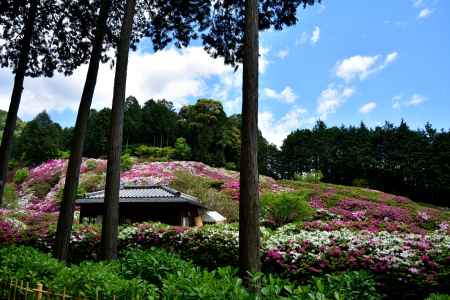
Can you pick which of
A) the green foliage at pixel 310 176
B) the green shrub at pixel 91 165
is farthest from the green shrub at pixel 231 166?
the green shrub at pixel 91 165

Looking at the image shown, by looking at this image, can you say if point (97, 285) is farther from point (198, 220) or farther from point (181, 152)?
point (181, 152)

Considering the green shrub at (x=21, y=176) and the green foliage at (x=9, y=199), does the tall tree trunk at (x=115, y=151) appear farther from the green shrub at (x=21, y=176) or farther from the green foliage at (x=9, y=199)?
the green shrub at (x=21, y=176)

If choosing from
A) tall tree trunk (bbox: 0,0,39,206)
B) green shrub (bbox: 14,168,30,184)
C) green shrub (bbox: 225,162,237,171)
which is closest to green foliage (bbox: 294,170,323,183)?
green shrub (bbox: 225,162,237,171)

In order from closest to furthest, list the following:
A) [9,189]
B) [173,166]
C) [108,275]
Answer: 1. [108,275]
2. [9,189]
3. [173,166]

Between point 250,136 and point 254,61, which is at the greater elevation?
point 254,61

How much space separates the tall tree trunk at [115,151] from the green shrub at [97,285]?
258cm

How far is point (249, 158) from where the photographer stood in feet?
16.6

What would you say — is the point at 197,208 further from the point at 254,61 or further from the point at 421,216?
the point at 254,61

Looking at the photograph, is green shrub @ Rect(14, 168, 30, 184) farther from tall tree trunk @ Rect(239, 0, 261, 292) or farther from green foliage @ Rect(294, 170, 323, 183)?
tall tree trunk @ Rect(239, 0, 261, 292)

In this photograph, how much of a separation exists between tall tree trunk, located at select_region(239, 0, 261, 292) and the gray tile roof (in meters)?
11.0

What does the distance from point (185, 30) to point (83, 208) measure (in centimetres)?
1222

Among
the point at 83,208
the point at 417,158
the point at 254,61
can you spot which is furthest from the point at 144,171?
the point at 417,158

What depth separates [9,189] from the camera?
25109mm

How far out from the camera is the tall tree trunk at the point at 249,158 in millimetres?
4722
